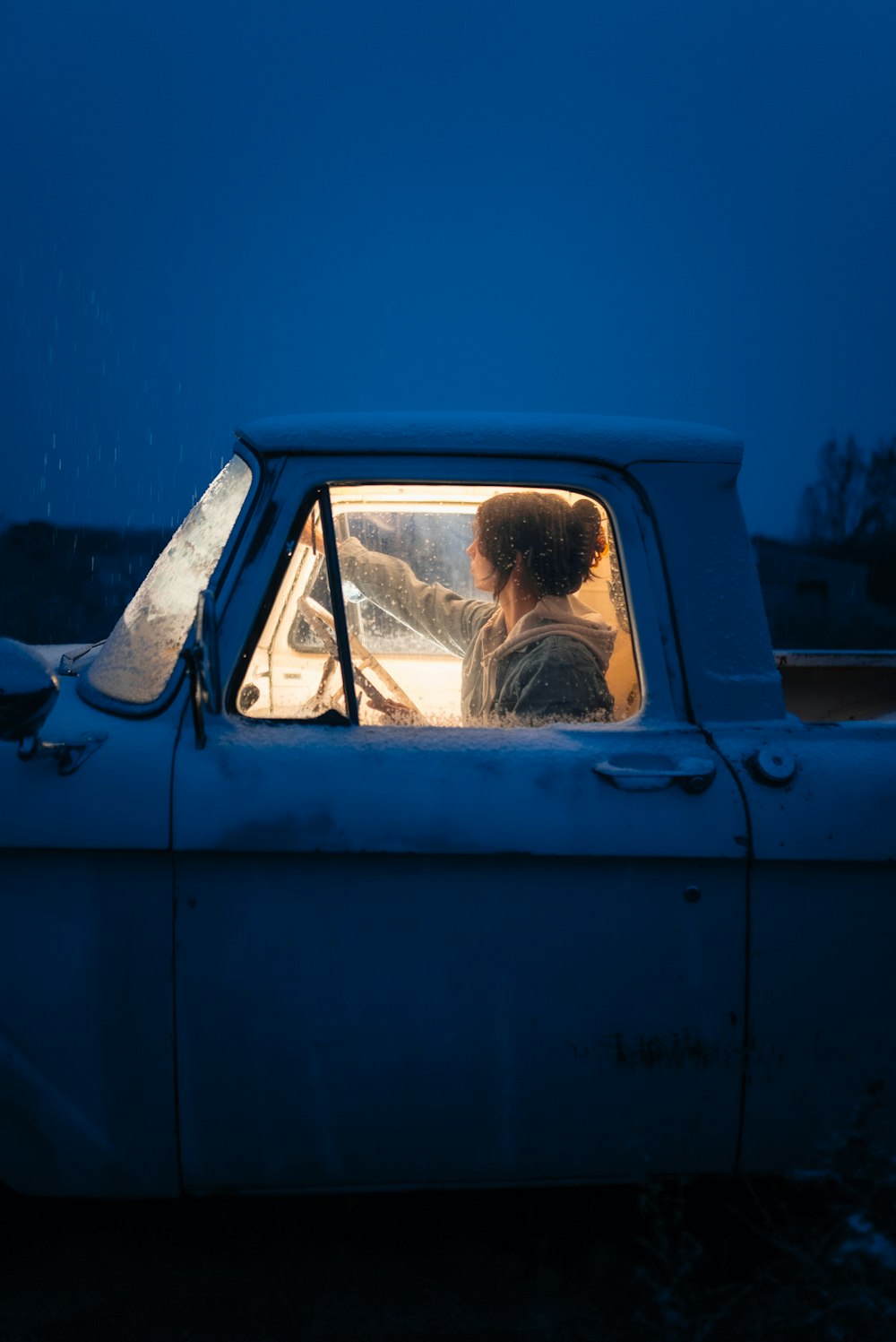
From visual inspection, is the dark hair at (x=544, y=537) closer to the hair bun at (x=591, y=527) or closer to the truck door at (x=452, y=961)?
the hair bun at (x=591, y=527)

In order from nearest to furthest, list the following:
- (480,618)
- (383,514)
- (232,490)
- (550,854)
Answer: (550,854) < (232,490) < (383,514) < (480,618)

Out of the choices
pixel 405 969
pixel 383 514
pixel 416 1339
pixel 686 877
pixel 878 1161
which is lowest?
pixel 416 1339

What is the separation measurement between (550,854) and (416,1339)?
1.11 meters

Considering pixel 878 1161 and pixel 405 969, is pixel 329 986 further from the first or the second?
pixel 878 1161

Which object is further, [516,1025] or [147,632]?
[147,632]

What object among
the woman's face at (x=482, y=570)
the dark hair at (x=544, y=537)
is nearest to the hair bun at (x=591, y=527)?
the dark hair at (x=544, y=537)

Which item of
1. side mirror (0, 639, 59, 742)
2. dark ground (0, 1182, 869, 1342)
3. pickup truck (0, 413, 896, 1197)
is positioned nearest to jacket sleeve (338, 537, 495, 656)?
pickup truck (0, 413, 896, 1197)

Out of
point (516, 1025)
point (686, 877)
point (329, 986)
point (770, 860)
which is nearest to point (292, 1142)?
point (329, 986)

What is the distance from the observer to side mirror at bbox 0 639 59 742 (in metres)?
1.60

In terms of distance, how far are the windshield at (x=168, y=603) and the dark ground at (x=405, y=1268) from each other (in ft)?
4.02

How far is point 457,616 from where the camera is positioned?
8.69ft

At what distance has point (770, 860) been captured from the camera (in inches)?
71.3

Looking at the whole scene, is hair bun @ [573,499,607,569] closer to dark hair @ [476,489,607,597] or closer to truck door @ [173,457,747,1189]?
dark hair @ [476,489,607,597]

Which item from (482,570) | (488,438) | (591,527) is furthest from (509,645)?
(488,438)
